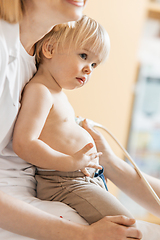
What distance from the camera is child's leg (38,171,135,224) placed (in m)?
0.73

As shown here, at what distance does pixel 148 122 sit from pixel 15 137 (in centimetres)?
167

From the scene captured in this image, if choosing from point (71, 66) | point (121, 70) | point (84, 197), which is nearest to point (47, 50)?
point (71, 66)

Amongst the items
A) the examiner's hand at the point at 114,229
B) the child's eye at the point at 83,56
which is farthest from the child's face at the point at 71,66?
the examiner's hand at the point at 114,229

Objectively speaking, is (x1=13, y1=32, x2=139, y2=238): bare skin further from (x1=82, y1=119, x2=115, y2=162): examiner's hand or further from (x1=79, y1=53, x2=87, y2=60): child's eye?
(x1=82, y1=119, x2=115, y2=162): examiner's hand

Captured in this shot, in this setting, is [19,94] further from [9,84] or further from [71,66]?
[71,66]

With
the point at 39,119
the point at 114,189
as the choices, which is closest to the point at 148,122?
the point at 114,189

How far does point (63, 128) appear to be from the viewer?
0.79 m

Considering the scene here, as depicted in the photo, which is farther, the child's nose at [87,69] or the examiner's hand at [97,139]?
the examiner's hand at [97,139]

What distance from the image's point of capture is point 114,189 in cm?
182

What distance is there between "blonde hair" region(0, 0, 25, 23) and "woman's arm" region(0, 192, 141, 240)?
1.47ft

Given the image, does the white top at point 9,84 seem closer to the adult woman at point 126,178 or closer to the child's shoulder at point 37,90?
the child's shoulder at point 37,90

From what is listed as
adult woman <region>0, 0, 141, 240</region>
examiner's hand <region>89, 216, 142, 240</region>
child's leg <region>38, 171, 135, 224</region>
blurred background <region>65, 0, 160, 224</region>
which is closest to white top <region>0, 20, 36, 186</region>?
adult woman <region>0, 0, 141, 240</region>

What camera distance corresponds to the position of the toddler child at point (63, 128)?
706 millimetres

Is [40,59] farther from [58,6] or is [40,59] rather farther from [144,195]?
[144,195]
